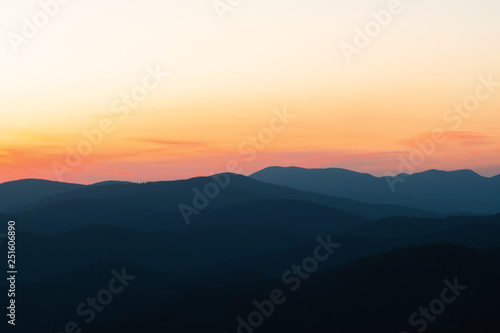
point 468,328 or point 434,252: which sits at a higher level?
point 434,252

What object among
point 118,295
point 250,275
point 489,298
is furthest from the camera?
point 250,275

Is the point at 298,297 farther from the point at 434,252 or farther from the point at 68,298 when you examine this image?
the point at 68,298

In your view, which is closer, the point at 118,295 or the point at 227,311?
the point at 227,311

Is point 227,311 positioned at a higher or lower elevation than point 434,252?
lower

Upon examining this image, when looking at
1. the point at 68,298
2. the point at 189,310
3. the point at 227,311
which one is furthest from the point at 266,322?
the point at 68,298

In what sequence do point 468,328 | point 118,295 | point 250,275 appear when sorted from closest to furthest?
point 468,328
point 118,295
point 250,275

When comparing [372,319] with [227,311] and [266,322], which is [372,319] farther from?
[227,311]

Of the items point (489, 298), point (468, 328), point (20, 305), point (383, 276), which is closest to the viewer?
point (468, 328)

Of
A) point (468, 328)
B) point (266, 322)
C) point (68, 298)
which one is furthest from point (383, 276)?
point (68, 298)

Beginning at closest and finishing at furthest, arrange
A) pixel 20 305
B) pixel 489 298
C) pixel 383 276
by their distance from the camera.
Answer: pixel 489 298, pixel 383 276, pixel 20 305
